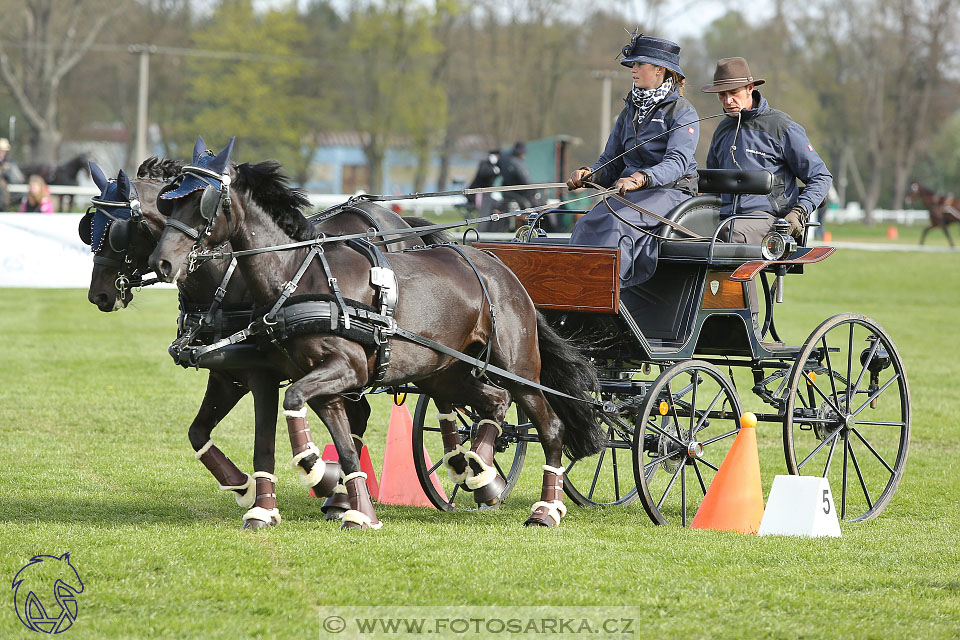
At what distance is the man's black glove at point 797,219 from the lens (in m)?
6.39

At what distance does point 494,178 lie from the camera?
20.8 m

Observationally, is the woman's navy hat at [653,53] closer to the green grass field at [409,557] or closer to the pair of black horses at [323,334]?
the pair of black horses at [323,334]

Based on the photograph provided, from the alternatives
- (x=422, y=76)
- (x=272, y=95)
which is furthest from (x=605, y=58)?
(x=272, y=95)

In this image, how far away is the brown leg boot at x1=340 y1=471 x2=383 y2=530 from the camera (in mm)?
5547

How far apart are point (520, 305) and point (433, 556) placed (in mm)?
1602

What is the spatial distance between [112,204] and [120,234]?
14cm

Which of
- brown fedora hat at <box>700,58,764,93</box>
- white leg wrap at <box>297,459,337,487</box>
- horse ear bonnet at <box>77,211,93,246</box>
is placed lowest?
white leg wrap at <box>297,459,337,487</box>

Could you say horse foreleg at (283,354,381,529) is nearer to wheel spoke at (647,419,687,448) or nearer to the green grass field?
the green grass field

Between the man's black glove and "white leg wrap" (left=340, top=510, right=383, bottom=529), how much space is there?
107 inches

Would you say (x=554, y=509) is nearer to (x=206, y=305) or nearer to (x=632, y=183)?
(x=632, y=183)

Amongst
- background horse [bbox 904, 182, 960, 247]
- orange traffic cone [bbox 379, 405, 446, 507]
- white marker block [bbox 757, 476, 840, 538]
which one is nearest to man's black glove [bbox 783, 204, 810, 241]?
white marker block [bbox 757, 476, 840, 538]

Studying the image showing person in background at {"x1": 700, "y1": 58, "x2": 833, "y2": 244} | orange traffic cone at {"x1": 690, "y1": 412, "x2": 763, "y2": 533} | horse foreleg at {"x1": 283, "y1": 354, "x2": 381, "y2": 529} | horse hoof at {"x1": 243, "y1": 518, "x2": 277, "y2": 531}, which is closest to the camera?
horse foreleg at {"x1": 283, "y1": 354, "x2": 381, "y2": 529}

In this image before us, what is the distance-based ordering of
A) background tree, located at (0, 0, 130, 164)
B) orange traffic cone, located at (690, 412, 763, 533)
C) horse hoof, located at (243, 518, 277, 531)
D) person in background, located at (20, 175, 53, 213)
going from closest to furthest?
horse hoof, located at (243, 518, 277, 531) → orange traffic cone, located at (690, 412, 763, 533) → person in background, located at (20, 175, 53, 213) → background tree, located at (0, 0, 130, 164)

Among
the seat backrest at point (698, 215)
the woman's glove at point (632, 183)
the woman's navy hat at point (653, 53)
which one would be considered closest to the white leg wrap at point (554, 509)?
the seat backrest at point (698, 215)
